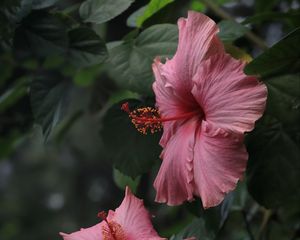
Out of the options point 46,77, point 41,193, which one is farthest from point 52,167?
point 46,77

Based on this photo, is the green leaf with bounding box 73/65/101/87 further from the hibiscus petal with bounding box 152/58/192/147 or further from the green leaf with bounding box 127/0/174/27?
the hibiscus petal with bounding box 152/58/192/147

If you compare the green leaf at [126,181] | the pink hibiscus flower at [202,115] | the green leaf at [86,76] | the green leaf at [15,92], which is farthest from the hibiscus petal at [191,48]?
the green leaf at [86,76]

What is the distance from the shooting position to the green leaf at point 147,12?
107 centimetres

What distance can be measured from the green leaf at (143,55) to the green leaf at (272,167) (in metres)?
0.19

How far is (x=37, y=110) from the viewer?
3.47 ft

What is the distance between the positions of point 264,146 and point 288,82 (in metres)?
0.11

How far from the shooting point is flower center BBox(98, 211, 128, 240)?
2.94 ft

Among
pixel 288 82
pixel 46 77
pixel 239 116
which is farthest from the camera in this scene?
pixel 46 77

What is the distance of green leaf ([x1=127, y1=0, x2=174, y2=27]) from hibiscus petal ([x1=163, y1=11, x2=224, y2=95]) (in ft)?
0.53

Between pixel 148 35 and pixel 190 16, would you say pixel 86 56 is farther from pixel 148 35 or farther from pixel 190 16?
pixel 190 16

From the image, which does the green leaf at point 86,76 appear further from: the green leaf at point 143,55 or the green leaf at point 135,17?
the green leaf at point 143,55

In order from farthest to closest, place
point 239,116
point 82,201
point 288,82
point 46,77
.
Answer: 1. point 82,201
2. point 46,77
3. point 288,82
4. point 239,116

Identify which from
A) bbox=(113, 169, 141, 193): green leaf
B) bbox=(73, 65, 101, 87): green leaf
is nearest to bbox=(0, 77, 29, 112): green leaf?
bbox=(73, 65, 101, 87): green leaf

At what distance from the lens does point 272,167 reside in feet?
3.38
